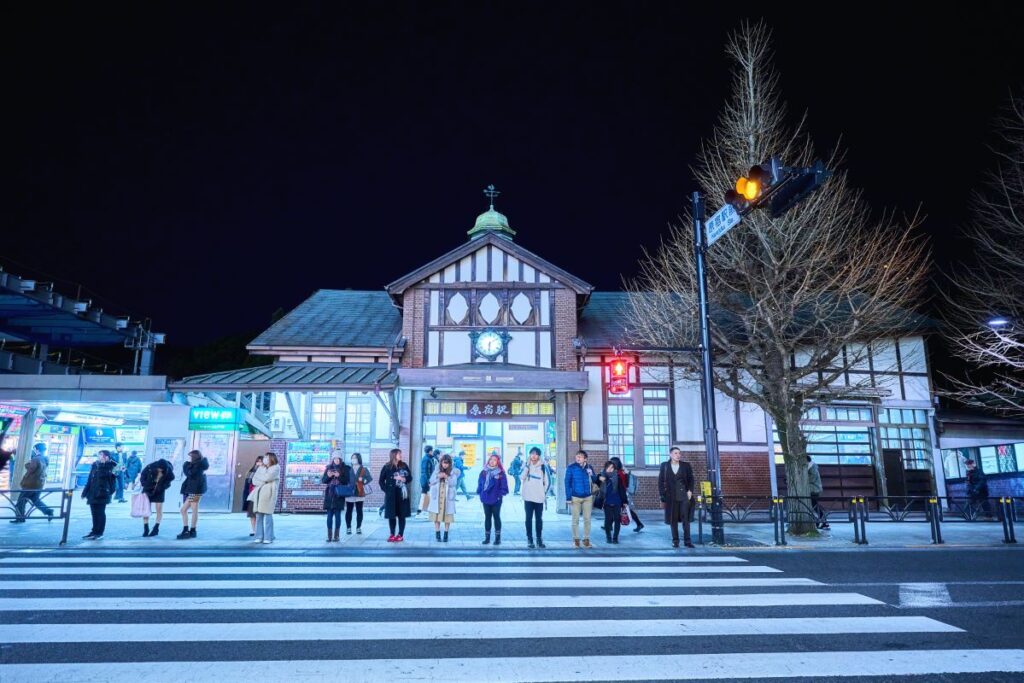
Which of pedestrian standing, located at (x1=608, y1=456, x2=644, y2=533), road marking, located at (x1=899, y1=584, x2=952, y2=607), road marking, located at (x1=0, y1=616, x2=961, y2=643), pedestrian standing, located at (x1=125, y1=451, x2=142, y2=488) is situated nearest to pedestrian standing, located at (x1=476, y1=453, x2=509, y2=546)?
pedestrian standing, located at (x1=608, y1=456, x2=644, y2=533)

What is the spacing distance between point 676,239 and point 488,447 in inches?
488

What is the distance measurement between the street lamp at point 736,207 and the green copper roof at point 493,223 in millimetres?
17660

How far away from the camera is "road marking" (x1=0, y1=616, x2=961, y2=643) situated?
215 inches

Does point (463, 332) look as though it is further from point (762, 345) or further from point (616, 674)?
point (616, 674)

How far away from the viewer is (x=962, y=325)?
72.0 ft

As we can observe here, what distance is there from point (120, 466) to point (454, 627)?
920 inches

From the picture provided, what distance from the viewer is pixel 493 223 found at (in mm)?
30484

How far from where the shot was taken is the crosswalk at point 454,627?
15.3ft

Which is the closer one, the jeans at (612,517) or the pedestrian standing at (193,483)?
the jeans at (612,517)

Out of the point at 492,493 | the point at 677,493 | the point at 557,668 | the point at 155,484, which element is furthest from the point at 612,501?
the point at 155,484

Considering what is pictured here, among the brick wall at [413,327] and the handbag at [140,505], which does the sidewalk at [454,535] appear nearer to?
the handbag at [140,505]

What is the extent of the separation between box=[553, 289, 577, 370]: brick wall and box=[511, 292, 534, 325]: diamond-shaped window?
94cm

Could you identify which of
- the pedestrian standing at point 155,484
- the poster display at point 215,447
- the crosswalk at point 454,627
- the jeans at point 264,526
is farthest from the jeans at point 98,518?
the poster display at point 215,447

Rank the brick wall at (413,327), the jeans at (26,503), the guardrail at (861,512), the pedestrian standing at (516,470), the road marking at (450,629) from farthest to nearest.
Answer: the pedestrian standing at (516,470), the brick wall at (413,327), the jeans at (26,503), the guardrail at (861,512), the road marking at (450,629)
